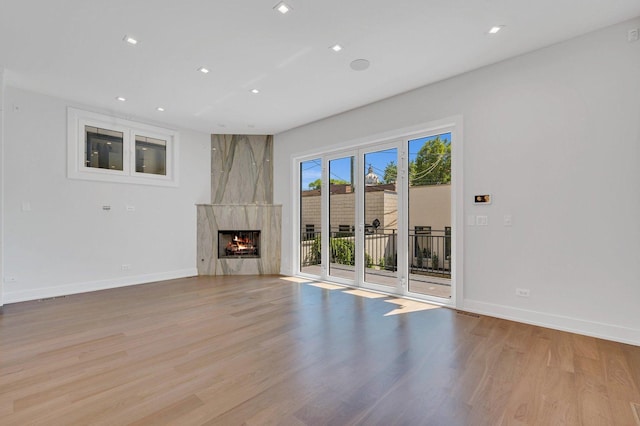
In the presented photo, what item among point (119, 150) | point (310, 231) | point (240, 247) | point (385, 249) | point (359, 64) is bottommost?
point (240, 247)

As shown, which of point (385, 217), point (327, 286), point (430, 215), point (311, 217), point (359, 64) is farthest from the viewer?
point (311, 217)

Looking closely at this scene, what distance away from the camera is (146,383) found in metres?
2.10

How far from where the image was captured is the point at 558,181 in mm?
3105

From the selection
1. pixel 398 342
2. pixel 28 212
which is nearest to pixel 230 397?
pixel 398 342

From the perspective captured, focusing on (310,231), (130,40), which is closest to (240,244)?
(310,231)

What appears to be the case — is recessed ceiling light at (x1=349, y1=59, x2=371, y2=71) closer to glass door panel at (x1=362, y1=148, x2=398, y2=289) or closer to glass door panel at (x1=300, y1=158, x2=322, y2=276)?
glass door panel at (x1=362, y1=148, x2=398, y2=289)

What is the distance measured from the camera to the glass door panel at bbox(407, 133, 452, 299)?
4.02 metres

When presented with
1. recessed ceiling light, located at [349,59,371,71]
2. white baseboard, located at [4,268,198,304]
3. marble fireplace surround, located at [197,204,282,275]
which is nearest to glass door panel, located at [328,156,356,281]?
marble fireplace surround, located at [197,204,282,275]

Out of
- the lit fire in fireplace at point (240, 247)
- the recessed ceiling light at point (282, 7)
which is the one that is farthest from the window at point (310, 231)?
the recessed ceiling light at point (282, 7)

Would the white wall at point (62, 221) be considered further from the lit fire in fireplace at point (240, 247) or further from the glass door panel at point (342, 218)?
the glass door panel at point (342, 218)

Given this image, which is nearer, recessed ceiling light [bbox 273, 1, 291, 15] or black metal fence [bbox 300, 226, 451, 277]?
recessed ceiling light [bbox 273, 1, 291, 15]

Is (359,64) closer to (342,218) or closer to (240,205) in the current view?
(342,218)

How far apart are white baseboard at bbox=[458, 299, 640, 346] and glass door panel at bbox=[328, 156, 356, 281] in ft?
6.59

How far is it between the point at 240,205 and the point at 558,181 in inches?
206
